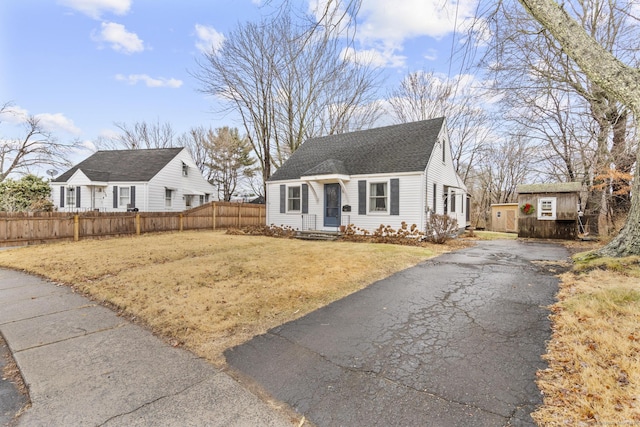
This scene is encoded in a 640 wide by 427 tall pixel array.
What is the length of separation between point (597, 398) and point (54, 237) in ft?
51.9

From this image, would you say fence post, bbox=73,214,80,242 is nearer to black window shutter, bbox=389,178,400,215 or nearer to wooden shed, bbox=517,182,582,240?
black window shutter, bbox=389,178,400,215

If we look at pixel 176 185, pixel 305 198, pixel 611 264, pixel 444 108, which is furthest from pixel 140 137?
pixel 611 264

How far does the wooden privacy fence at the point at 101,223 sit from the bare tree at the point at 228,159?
13.7m

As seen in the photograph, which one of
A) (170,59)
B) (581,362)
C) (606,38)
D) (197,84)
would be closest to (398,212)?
(581,362)

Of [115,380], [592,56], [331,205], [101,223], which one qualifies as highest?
[592,56]

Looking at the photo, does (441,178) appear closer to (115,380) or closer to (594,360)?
(594,360)

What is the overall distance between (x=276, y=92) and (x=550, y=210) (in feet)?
58.9

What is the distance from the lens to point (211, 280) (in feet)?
18.5

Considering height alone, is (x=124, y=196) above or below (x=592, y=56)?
below

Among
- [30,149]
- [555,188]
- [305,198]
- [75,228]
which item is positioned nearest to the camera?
[75,228]

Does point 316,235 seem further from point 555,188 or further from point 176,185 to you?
point 176,185

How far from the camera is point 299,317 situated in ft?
13.0

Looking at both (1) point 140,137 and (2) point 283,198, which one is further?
(1) point 140,137

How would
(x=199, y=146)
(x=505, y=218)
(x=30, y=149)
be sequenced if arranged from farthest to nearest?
(x=199, y=146)
(x=505, y=218)
(x=30, y=149)
